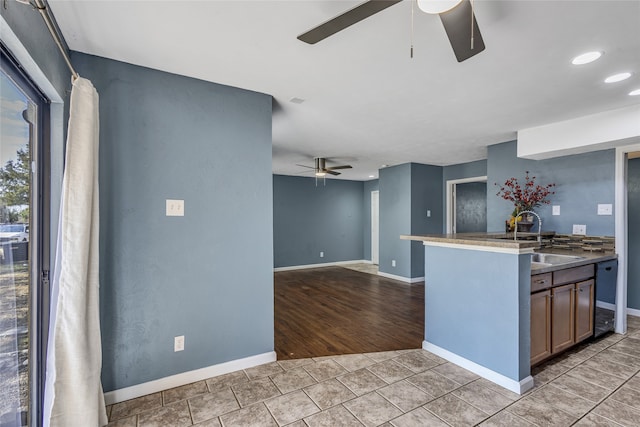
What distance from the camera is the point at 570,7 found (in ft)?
5.09

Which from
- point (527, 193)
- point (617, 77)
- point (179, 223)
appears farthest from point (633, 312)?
point (179, 223)

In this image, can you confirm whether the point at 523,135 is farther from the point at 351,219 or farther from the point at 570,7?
the point at 351,219

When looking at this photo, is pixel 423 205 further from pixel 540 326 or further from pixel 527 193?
pixel 540 326

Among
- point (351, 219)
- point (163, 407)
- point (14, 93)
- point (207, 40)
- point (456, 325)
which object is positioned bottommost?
point (163, 407)

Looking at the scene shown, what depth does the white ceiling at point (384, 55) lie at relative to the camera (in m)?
1.60

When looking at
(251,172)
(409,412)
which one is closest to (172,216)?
(251,172)

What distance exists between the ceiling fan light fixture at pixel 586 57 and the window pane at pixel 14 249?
3181 millimetres

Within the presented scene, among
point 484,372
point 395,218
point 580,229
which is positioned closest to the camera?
point 484,372

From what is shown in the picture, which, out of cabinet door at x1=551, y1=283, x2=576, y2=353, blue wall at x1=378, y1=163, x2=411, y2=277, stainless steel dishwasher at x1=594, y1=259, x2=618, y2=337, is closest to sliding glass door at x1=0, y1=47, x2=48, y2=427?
cabinet door at x1=551, y1=283, x2=576, y2=353

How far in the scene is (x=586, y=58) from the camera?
2041 mm

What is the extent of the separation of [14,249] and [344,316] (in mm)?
3300

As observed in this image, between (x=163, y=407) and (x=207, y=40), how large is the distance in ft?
7.83

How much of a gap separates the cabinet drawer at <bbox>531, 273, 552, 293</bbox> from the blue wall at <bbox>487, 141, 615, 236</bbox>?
5.28 feet

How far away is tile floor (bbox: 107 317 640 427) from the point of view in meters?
1.92
